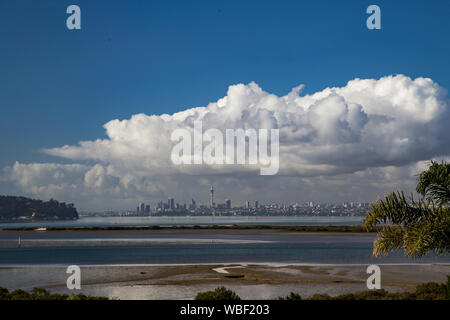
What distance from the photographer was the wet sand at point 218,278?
2938cm

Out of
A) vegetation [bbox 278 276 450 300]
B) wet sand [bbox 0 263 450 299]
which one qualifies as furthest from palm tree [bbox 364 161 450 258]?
wet sand [bbox 0 263 450 299]

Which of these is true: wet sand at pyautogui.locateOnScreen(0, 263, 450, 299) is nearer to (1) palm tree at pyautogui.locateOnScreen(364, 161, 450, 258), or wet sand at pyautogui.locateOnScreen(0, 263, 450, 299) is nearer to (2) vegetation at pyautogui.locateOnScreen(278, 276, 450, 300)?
(2) vegetation at pyautogui.locateOnScreen(278, 276, 450, 300)

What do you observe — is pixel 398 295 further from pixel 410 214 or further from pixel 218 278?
pixel 218 278

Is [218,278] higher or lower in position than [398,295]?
lower

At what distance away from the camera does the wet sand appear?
29.4 m

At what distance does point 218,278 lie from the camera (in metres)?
35.3

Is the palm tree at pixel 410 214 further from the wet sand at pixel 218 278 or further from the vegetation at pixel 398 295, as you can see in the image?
the wet sand at pixel 218 278

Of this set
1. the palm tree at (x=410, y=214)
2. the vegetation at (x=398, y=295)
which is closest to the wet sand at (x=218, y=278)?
the vegetation at (x=398, y=295)

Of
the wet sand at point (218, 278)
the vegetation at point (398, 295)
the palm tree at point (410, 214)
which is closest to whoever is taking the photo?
the palm tree at point (410, 214)

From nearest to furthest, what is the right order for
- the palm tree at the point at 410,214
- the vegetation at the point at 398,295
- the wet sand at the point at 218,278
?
the palm tree at the point at 410,214 < the vegetation at the point at 398,295 < the wet sand at the point at 218,278

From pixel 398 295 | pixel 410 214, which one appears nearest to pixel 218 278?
pixel 398 295

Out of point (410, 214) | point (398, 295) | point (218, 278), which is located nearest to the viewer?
point (410, 214)
